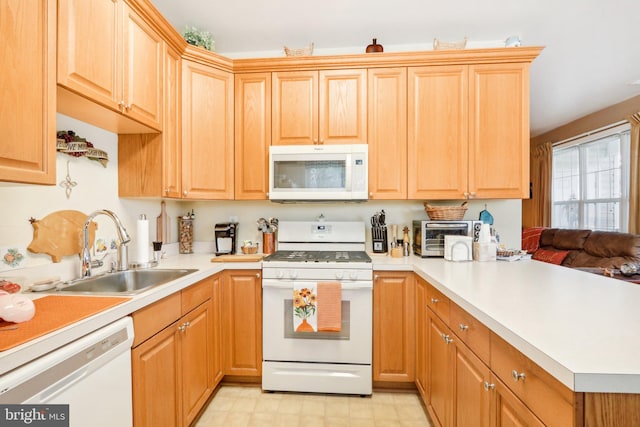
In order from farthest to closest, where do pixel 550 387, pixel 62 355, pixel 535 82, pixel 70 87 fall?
pixel 535 82 → pixel 70 87 → pixel 62 355 → pixel 550 387

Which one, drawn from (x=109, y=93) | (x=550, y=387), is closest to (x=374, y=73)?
(x=109, y=93)

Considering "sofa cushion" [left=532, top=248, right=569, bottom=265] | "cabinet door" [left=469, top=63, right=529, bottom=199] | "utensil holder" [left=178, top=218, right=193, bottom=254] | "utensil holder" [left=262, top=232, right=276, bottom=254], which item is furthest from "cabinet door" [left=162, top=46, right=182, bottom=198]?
"sofa cushion" [left=532, top=248, right=569, bottom=265]

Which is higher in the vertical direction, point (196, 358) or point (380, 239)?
point (380, 239)

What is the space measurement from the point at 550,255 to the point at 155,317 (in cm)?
483

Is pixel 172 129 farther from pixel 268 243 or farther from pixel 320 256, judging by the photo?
pixel 320 256

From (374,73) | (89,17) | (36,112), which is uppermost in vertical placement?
(374,73)

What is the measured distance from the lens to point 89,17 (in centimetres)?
136

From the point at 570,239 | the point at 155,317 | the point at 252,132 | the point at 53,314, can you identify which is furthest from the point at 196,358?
the point at 570,239

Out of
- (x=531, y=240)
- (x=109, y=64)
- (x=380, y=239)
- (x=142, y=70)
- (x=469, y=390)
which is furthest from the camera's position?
(x=531, y=240)

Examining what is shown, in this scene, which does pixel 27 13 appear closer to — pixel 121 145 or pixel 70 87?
pixel 70 87

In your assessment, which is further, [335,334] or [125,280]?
[335,334]

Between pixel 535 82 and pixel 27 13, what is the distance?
4.27 metres

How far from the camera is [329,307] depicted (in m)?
1.97

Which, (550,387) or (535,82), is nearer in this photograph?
(550,387)
